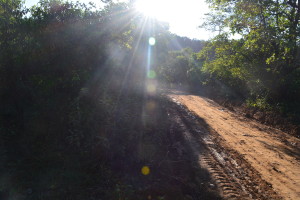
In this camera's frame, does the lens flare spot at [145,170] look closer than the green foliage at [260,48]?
Yes

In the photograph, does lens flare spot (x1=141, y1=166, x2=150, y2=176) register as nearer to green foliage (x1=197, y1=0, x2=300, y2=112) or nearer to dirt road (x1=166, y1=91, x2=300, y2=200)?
dirt road (x1=166, y1=91, x2=300, y2=200)

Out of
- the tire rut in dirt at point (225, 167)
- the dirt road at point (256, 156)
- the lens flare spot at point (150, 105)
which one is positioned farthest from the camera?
the lens flare spot at point (150, 105)

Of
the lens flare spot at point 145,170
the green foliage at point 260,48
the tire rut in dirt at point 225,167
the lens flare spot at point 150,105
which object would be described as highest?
the green foliage at point 260,48

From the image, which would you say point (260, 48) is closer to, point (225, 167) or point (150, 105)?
point (150, 105)

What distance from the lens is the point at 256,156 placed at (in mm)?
7168

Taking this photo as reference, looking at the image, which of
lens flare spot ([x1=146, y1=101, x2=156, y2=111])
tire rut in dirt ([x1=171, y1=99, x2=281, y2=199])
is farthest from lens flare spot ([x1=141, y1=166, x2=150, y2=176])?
lens flare spot ([x1=146, y1=101, x2=156, y2=111])

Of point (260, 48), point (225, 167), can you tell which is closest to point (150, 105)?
point (225, 167)

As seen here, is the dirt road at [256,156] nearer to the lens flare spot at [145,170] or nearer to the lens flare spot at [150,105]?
the lens flare spot at [145,170]

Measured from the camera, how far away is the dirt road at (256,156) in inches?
216

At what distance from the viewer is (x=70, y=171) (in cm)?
516

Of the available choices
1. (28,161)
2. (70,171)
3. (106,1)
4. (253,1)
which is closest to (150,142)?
(70,171)

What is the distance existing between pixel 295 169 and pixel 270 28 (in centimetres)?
702

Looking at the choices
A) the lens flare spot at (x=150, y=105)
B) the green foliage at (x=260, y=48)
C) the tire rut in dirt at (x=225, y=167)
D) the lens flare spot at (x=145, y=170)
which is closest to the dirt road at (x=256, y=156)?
the tire rut in dirt at (x=225, y=167)

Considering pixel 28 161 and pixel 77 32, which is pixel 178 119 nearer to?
pixel 77 32
